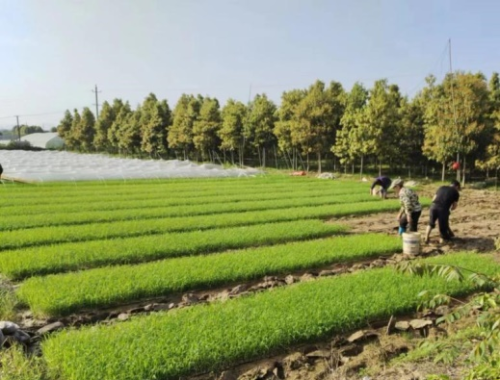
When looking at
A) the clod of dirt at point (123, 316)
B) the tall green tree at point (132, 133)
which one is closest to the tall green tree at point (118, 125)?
the tall green tree at point (132, 133)

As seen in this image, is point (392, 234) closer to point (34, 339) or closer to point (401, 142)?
point (34, 339)

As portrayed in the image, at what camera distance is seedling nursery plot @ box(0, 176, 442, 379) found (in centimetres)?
471

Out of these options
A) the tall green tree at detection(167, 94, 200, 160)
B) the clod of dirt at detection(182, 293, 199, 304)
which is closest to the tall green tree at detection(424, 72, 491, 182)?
the clod of dirt at detection(182, 293, 199, 304)

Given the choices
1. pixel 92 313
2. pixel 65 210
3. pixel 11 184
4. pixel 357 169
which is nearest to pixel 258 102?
pixel 357 169

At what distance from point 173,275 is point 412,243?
539 centimetres

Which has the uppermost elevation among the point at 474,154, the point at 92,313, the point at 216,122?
the point at 216,122

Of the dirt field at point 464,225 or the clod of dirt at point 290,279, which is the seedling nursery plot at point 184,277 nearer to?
the clod of dirt at point 290,279

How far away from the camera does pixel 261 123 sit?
127 feet

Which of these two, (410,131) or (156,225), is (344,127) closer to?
(410,131)

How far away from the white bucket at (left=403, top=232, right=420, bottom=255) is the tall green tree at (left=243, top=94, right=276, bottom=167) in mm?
30199

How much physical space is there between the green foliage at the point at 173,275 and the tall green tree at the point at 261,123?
2995 centimetres

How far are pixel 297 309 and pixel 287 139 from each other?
102 feet

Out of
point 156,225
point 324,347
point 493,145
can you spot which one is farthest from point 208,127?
point 324,347

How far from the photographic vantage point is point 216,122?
142ft
